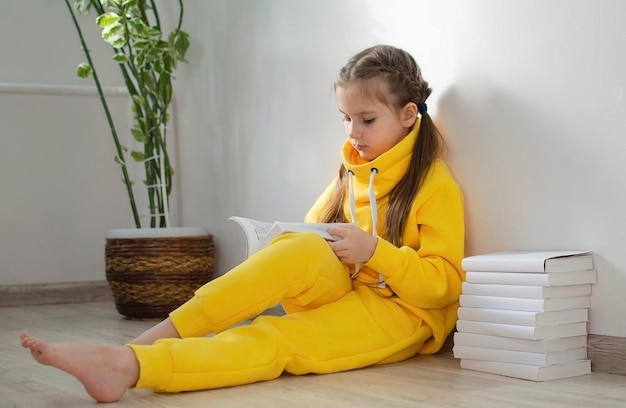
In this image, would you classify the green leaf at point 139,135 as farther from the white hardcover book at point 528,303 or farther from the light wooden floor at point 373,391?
the white hardcover book at point 528,303

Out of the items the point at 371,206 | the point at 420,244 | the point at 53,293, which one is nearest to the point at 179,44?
the point at 53,293

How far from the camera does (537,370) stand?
1517 mm

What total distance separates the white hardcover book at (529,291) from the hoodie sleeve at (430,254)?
10 centimetres

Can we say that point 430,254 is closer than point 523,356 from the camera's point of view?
No

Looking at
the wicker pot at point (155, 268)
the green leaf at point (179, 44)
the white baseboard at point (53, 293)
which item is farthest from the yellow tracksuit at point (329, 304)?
the white baseboard at point (53, 293)

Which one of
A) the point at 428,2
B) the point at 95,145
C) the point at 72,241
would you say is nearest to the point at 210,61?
the point at 95,145

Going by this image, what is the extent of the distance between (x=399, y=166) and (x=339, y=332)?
16.2 inches

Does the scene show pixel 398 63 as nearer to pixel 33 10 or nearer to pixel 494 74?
pixel 494 74

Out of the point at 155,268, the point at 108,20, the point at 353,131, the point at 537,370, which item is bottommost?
the point at 155,268

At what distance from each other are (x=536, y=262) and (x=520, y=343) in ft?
0.51

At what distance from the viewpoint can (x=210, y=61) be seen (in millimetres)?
2941

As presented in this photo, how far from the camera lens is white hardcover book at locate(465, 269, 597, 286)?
1506mm

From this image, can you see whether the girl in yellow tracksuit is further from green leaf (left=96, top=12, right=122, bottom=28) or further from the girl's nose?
green leaf (left=96, top=12, right=122, bottom=28)

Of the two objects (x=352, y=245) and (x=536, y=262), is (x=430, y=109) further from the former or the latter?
(x=536, y=262)
